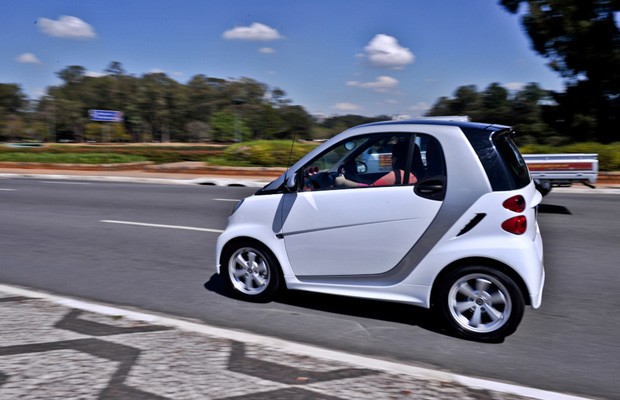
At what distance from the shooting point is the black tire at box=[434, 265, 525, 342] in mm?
4660

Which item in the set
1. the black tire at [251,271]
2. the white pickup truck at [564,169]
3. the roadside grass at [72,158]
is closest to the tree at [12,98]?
the roadside grass at [72,158]

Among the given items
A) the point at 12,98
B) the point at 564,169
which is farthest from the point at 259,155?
the point at 12,98

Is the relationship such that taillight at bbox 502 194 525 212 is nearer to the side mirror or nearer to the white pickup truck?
the side mirror

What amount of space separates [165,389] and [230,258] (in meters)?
2.31

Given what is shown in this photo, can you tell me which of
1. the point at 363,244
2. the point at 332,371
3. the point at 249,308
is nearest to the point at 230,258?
the point at 249,308

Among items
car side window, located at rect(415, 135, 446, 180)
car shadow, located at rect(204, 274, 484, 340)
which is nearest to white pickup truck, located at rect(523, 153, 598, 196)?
car shadow, located at rect(204, 274, 484, 340)

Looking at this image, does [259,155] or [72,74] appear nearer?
[259,155]

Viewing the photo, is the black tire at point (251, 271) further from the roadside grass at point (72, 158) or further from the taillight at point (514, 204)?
the roadside grass at point (72, 158)

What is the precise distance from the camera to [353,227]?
512cm

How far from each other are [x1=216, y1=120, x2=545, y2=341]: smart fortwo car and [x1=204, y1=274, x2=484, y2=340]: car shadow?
0.33m

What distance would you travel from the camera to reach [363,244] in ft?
16.7

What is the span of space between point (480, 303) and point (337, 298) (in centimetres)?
168

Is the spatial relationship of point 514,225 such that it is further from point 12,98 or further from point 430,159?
point 12,98

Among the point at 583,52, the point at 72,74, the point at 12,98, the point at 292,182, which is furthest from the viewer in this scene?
the point at 72,74
